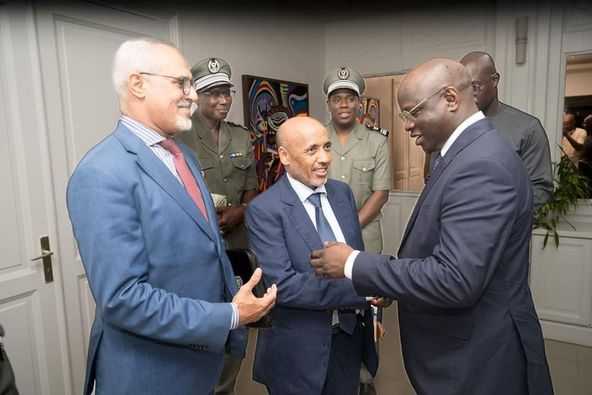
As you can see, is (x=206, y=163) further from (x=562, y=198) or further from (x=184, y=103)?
(x=562, y=198)

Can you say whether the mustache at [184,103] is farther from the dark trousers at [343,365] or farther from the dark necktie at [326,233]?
the dark trousers at [343,365]

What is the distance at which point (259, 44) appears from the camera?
3.62 m

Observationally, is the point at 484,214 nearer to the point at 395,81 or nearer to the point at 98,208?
the point at 98,208

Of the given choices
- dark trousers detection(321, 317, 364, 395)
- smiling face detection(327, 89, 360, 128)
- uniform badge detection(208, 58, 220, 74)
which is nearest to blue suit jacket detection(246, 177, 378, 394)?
dark trousers detection(321, 317, 364, 395)

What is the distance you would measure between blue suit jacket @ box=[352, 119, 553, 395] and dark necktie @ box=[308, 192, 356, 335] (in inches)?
11.7

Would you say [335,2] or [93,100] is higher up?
[335,2]

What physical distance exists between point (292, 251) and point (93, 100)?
156cm

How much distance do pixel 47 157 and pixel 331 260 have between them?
1615 millimetres

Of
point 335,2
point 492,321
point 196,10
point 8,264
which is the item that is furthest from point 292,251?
point 335,2

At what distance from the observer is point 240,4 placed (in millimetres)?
3424

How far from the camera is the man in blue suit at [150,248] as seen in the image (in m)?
0.99

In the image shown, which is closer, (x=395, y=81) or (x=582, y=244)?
(x=582, y=244)

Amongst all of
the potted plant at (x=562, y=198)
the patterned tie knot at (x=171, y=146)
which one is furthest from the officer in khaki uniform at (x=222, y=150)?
the potted plant at (x=562, y=198)

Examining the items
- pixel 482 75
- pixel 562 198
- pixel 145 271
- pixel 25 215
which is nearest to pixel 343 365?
pixel 145 271
